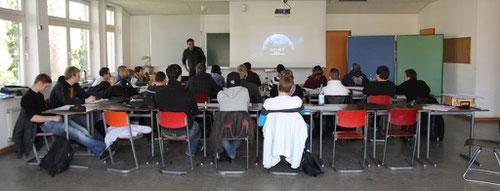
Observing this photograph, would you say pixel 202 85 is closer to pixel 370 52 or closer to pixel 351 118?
pixel 351 118

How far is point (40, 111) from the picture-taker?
15.3 ft

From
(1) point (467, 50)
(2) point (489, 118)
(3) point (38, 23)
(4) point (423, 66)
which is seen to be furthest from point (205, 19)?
(2) point (489, 118)

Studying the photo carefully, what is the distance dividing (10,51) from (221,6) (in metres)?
5.14

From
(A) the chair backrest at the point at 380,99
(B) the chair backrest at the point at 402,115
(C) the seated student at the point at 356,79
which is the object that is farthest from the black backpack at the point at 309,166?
(C) the seated student at the point at 356,79

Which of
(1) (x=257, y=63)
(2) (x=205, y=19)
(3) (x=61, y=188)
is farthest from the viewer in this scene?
(2) (x=205, y=19)

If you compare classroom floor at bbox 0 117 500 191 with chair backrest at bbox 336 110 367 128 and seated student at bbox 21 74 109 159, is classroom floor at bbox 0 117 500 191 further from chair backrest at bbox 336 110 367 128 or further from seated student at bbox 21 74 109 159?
chair backrest at bbox 336 110 367 128

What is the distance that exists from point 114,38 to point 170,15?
5.50ft

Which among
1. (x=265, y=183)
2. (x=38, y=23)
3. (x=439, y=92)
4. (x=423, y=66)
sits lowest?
(x=265, y=183)

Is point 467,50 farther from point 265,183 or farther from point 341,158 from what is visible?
point 265,183

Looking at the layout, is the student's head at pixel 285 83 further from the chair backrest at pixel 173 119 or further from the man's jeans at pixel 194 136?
the man's jeans at pixel 194 136

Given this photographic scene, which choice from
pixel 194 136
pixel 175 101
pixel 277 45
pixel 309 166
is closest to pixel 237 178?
pixel 309 166

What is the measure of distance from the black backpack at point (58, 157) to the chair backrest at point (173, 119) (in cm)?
120

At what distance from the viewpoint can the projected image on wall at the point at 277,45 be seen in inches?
385

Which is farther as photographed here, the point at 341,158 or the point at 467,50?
the point at 467,50
